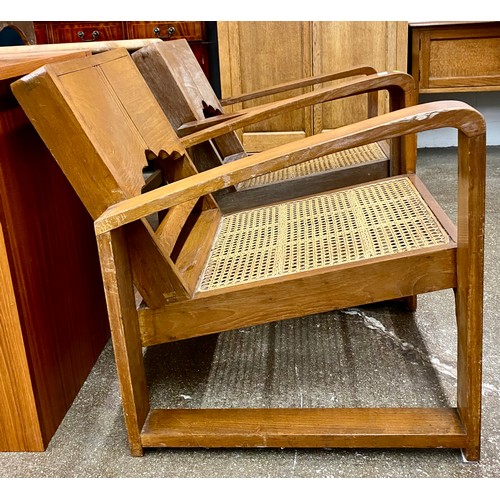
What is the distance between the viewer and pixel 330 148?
88 centimetres

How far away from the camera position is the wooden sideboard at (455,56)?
2990 mm

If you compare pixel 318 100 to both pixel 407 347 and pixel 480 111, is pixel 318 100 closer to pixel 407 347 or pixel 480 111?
pixel 407 347

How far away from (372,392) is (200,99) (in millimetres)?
943

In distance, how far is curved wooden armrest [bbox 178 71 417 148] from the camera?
4.70 ft

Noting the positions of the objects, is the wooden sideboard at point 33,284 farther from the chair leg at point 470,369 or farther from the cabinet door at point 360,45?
the cabinet door at point 360,45

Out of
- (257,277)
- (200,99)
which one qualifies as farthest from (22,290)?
(200,99)

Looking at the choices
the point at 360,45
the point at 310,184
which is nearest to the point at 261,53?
the point at 360,45

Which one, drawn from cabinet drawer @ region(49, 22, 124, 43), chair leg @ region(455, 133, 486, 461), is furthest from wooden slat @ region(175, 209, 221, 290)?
cabinet drawer @ region(49, 22, 124, 43)

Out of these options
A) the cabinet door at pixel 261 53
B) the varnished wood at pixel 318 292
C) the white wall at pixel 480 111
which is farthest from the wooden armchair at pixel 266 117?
the white wall at pixel 480 111

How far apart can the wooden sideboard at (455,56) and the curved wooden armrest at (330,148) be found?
2.33m

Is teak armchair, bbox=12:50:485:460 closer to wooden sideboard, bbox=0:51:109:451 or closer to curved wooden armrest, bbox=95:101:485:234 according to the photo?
curved wooden armrest, bbox=95:101:485:234

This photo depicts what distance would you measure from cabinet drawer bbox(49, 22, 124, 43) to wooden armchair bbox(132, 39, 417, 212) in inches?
61.3

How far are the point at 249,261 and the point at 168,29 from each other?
2344mm

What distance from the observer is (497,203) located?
8.10 feet
